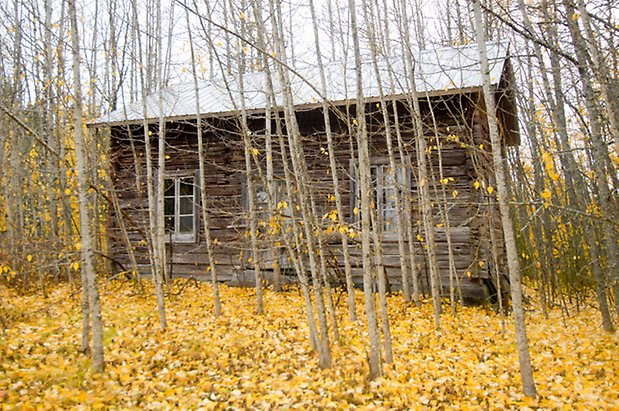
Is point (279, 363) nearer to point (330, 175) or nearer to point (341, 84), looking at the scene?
point (330, 175)

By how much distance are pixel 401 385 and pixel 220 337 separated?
2943mm

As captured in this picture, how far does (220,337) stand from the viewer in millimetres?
7113

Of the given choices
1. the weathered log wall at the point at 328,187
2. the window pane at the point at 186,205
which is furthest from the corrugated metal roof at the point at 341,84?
the window pane at the point at 186,205

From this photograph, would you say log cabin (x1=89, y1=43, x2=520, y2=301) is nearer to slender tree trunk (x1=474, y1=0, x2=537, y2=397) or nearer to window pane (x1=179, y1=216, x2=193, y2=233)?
window pane (x1=179, y1=216, x2=193, y2=233)

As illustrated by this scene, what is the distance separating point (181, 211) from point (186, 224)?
0.36m

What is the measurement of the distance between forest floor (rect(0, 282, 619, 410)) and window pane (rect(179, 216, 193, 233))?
301 centimetres

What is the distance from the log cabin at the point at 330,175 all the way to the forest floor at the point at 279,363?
1.48 meters

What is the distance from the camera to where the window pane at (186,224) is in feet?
38.2

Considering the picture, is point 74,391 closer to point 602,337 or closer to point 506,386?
point 506,386

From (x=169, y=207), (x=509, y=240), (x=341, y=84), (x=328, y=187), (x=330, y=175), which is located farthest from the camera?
(x=169, y=207)

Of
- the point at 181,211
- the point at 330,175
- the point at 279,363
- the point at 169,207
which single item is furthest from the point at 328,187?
the point at 279,363

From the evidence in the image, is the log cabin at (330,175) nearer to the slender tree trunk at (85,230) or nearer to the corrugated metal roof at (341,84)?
the corrugated metal roof at (341,84)

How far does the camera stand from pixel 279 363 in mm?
6211

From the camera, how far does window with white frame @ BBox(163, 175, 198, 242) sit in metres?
11.5
